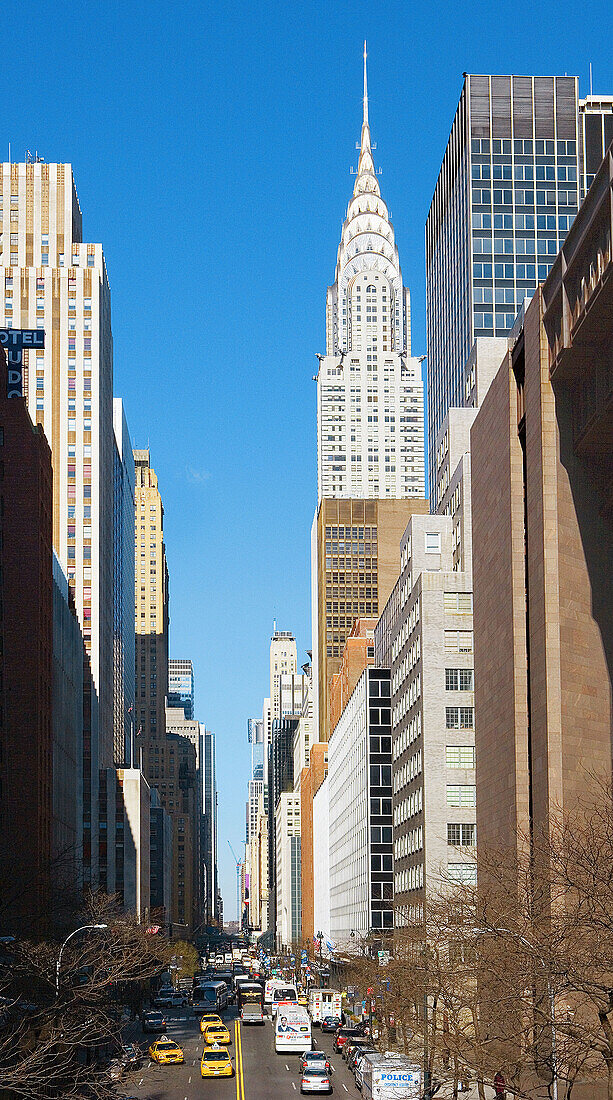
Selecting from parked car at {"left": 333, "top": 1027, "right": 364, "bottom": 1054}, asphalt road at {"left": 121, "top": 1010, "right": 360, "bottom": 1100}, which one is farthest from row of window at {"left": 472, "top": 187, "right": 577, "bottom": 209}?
parked car at {"left": 333, "top": 1027, "right": 364, "bottom": 1054}

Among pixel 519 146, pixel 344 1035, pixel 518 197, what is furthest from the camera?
pixel 519 146

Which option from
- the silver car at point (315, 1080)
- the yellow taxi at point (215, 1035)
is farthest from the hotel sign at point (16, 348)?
the silver car at point (315, 1080)

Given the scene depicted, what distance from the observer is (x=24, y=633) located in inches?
4195

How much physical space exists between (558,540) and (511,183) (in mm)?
103512

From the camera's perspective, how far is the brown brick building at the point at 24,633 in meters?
103

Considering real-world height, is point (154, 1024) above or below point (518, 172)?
below

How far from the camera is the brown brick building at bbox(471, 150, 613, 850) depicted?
184ft

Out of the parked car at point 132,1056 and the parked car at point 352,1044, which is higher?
the parked car at point 132,1056

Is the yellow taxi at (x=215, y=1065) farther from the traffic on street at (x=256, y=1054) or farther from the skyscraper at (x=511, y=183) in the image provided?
the skyscraper at (x=511, y=183)

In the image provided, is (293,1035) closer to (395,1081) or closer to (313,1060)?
(313,1060)

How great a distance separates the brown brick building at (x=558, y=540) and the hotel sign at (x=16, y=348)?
1797 inches

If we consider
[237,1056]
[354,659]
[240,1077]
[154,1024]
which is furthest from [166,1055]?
[354,659]

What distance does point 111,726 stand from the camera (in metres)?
197

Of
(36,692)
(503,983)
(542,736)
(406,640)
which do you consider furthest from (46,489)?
(503,983)
